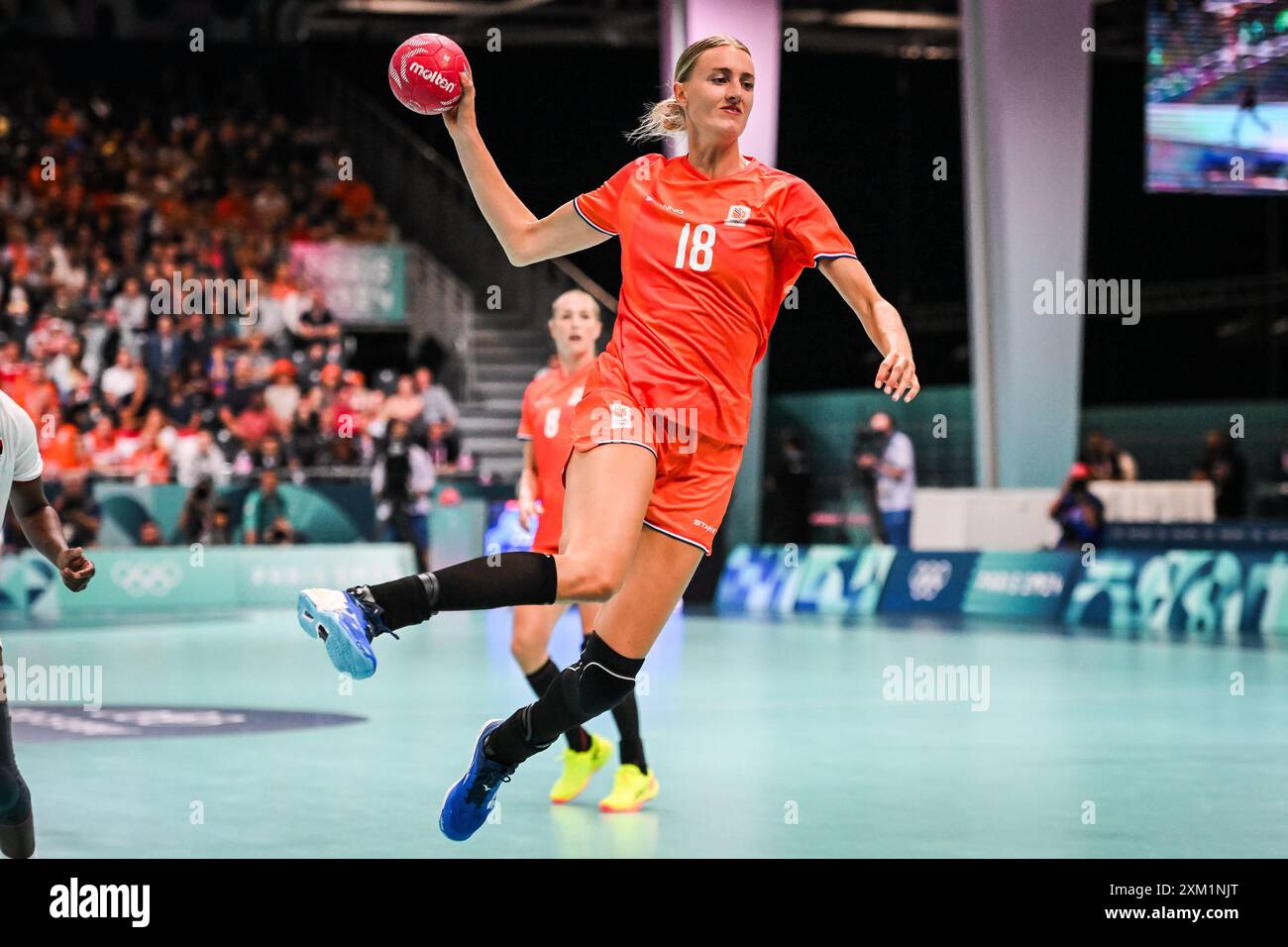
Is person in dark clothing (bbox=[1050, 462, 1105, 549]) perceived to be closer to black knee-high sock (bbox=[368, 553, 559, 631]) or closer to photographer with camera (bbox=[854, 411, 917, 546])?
photographer with camera (bbox=[854, 411, 917, 546])

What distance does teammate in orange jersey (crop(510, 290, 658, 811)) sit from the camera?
8.25 meters

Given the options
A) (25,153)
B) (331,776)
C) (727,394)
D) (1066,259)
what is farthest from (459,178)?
(727,394)

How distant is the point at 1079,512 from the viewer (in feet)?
62.5

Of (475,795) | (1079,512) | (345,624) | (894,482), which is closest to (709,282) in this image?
(345,624)

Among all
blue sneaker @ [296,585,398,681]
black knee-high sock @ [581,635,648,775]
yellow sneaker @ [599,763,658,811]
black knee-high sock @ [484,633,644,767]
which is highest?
blue sneaker @ [296,585,398,681]

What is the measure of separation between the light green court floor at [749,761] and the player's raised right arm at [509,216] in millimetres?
2262

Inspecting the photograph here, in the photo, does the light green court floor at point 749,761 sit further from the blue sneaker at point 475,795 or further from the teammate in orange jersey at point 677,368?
the teammate in orange jersey at point 677,368

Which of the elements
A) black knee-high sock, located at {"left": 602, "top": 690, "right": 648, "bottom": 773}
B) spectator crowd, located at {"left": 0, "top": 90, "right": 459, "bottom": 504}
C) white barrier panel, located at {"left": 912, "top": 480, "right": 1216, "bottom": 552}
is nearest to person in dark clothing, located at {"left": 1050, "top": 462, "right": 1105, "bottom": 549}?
white barrier panel, located at {"left": 912, "top": 480, "right": 1216, "bottom": 552}

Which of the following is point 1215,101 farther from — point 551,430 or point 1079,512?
point 551,430

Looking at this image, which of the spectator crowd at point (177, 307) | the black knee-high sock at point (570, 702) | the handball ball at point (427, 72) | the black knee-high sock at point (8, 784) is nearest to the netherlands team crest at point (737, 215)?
the handball ball at point (427, 72)

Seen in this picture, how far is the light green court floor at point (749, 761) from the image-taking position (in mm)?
7293

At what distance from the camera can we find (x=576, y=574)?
18.6 feet

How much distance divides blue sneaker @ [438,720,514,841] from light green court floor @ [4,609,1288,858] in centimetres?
65

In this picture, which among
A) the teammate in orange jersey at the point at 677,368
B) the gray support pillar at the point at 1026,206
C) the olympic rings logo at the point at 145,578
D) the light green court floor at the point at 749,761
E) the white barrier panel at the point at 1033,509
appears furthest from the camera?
the olympic rings logo at the point at 145,578
